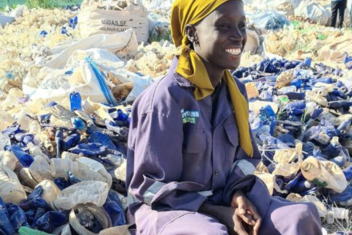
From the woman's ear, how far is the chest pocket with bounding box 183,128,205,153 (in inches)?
15.0

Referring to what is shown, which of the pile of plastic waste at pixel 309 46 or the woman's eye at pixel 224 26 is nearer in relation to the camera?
the woman's eye at pixel 224 26

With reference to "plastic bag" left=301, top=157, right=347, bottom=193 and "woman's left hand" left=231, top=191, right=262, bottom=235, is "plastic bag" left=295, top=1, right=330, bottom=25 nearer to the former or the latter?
"plastic bag" left=301, top=157, right=347, bottom=193

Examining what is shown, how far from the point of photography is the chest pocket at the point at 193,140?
191cm

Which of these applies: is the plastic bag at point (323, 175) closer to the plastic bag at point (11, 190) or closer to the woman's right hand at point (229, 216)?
the woman's right hand at point (229, 216)

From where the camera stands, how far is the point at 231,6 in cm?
198

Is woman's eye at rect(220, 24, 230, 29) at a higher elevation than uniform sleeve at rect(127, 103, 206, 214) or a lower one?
higher

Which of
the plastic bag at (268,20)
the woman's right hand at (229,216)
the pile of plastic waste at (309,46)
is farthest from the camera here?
the plastic bag at (268,20)

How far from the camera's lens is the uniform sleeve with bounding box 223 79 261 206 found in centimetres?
200

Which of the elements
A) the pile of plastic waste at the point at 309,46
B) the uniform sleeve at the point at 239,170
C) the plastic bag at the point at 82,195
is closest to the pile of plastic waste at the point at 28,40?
the plastic bag at the point at 82,195

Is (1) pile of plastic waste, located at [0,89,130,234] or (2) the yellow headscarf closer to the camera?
(2) the yellow headscarf

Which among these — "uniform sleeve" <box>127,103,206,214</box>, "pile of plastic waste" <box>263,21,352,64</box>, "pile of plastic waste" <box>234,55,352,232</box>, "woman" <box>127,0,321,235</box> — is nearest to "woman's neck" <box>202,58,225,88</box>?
"woman" <box>127,0,321,235</box>

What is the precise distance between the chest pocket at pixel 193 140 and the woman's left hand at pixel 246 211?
0.23m

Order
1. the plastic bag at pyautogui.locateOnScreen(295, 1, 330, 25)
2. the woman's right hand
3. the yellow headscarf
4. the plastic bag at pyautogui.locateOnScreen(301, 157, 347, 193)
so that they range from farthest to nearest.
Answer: the plastic bag at pyautogui.locateOnScreen(295, 1, 330, 25)
the plastic bag at pyautogui.locateOnScreen(301, 157, 347, 193)
the yellow headscarf
the woman's right hand

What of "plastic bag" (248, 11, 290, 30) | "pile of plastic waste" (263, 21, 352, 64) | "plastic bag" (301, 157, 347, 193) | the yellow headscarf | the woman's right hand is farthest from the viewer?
"plastic bag" (248, 11, 290, 30)
